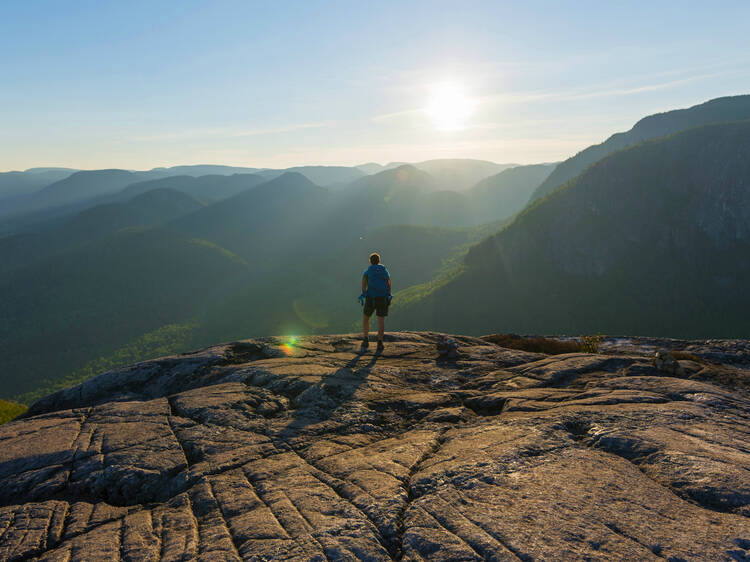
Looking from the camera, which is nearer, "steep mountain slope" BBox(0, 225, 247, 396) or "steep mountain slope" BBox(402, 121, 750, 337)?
"steep mountain slope" BBox(402, 121, 750, 337)

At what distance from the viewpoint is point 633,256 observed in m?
103

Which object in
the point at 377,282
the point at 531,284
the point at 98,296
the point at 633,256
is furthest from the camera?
the point at 98,296

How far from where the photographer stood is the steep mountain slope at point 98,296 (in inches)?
4496

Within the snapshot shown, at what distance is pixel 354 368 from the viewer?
11.3 m

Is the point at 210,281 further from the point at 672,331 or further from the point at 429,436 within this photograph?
the point at 429,436

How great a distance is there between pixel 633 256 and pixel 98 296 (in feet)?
→ 609

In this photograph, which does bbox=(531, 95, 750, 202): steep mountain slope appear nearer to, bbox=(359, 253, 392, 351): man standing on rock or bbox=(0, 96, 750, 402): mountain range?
bbox=(0, 96, 750, 402): mountain range

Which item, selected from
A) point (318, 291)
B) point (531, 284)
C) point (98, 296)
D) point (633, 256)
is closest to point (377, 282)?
point (531, 284)

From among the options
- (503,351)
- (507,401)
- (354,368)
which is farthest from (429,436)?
(503,351)

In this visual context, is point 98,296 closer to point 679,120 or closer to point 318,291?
point 318,291

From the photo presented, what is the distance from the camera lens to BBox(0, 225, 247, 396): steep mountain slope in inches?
4496

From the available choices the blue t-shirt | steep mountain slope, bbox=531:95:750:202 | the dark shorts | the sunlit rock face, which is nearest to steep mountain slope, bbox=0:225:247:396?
the sunlit rock face

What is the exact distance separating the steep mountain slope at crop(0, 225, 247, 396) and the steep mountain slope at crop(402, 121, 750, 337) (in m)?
103

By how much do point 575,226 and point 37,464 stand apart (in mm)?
129115
